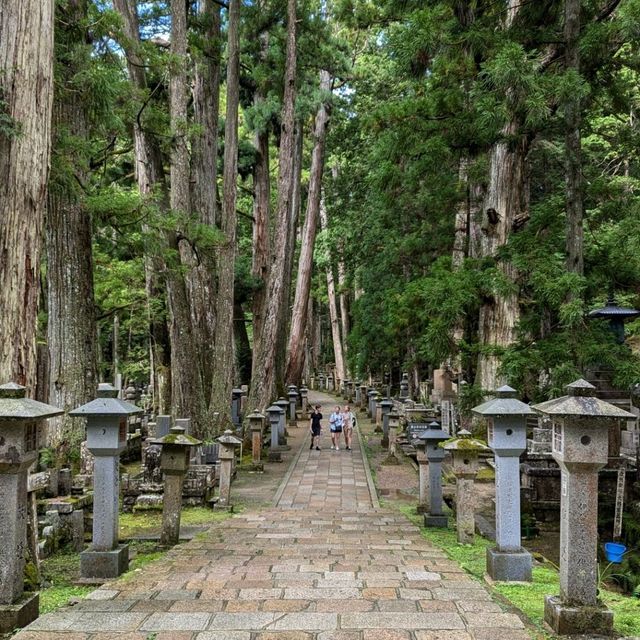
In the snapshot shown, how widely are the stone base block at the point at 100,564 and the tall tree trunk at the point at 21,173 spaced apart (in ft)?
5.75

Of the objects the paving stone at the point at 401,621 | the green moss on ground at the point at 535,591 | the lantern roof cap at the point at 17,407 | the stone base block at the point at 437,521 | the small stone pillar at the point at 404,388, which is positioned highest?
the lantern roof cap at the point at 17,407

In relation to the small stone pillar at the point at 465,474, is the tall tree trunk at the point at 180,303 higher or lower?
higher

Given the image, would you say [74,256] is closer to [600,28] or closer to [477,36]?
[477,36]

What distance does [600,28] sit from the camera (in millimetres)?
7973

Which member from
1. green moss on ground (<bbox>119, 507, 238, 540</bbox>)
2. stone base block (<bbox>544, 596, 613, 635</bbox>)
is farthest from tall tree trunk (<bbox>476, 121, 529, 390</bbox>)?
stone base block (<bbox>544, 596, 613, 635</bbox>)

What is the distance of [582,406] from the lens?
398 centimetres

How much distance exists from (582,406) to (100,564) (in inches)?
164

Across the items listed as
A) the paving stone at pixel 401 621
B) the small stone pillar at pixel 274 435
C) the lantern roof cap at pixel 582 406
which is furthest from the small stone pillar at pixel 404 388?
the paving stone at pixel 401 621

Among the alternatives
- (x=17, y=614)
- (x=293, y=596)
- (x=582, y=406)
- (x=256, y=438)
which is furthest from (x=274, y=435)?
(x=582, y=406)

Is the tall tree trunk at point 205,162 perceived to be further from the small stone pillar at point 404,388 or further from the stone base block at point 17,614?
the stone base block at point 17,614

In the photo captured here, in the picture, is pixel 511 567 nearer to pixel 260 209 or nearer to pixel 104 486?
pixel 104 486

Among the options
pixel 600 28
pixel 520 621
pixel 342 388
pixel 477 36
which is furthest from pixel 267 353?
pixel 342 388

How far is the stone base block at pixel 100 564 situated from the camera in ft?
16.7

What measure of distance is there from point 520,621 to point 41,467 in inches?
303
